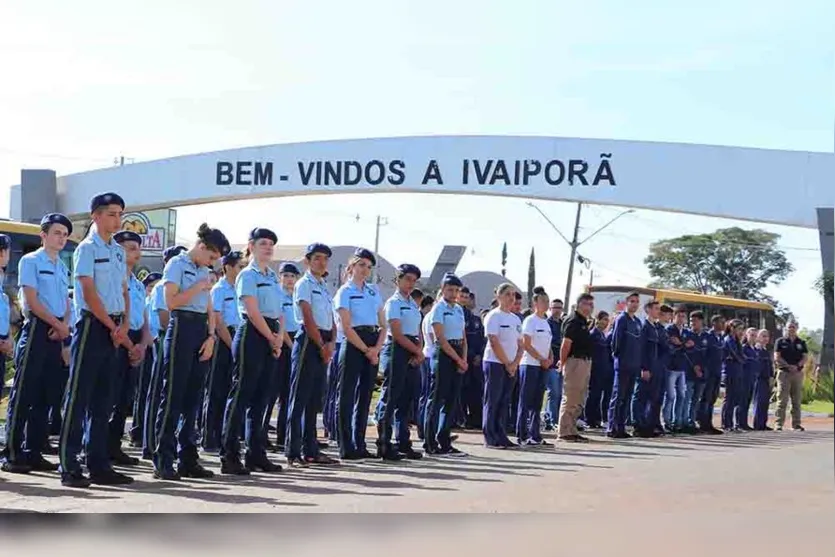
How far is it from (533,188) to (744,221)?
3.30 m

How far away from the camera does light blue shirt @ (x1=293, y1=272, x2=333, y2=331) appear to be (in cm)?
890

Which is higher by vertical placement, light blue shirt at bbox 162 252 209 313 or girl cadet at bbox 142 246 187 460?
light blue shirt at bbox 162 252 209 313

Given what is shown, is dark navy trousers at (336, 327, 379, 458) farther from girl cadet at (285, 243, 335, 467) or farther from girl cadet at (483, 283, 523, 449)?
girl cadet at (483, 283, 523, 449)

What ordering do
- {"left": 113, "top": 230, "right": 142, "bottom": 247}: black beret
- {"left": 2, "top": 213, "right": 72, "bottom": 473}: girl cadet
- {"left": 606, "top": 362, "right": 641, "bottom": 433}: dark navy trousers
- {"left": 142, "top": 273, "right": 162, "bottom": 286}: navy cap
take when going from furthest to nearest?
{"left": 606, "top": 362, "right": 641, "bottom": 433}: dark navy trousers < {"left": 142, "top": 273, "right": 162, "bottom": 286}: navy cap < {"left": 113, "top": 230, "right": 142, "bottom": 247}: black beret < {"left": 2, "top": 213, "right": 72, "bottom": 473}: girl cadet

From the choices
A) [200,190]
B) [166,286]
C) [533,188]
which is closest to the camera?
[166,286]

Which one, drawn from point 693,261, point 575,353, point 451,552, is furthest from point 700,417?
point 693,261

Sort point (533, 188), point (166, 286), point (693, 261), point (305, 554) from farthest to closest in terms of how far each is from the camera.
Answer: point (693, 261) → point (533, 188) → point (166, 286) → point (305, 554)

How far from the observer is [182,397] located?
7770mm

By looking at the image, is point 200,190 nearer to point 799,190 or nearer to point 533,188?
point 533,188

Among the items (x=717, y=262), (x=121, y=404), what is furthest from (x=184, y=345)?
(x=717, y=262)

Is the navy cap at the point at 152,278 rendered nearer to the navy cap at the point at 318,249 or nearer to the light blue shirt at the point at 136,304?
the light blue shirt at the point at 136,304

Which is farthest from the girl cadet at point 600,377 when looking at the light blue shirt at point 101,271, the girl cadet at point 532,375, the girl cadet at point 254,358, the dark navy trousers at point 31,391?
the light blue shirt at point 101,271

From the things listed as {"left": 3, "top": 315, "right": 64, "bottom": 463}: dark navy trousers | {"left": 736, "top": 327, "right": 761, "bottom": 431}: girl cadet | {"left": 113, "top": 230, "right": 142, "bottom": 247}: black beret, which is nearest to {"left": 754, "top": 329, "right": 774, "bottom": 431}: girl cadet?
{"left": 736, "top": 327, "right": 761, "bottom": 431}: girl cadet

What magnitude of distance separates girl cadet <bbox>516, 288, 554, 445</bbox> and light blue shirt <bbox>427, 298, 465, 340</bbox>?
118cm
